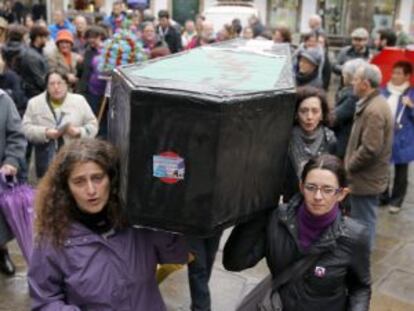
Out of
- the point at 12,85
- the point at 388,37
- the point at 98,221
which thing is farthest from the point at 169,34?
the point at 98,221

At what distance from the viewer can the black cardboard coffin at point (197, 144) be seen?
1.70 m

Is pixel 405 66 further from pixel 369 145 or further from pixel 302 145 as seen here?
pixel 302 145

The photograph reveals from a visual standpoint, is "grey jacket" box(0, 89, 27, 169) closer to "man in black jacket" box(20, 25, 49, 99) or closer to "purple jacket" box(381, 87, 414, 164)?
"man in black jacket" box(20, 25, 49, 99)

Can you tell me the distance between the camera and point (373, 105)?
178 inches

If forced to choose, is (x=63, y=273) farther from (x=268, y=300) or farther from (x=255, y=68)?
(x=255, y=68)

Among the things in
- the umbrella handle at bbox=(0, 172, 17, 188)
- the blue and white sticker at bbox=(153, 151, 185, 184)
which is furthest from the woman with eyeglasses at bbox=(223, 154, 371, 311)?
the umbrella handle at bbox=(0, 172, 17, 188)

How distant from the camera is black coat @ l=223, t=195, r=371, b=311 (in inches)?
90.0

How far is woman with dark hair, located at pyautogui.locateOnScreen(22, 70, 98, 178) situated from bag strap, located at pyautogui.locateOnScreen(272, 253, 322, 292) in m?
3.19

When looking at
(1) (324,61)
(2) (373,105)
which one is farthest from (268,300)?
(1) (324,61)

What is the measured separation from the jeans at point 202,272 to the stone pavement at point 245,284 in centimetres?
53

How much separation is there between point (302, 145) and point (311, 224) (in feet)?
2.32

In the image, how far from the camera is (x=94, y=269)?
6.77 feet

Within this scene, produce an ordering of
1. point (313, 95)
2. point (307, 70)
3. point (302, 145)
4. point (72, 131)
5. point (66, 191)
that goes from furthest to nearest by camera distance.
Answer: point (307, 70) → point (72, 131) → point (313, 95) → point (302, 145) → point (66, 191)

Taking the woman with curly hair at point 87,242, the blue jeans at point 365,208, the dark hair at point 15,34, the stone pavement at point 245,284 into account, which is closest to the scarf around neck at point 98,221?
the woman with curly hair at point 87,242
